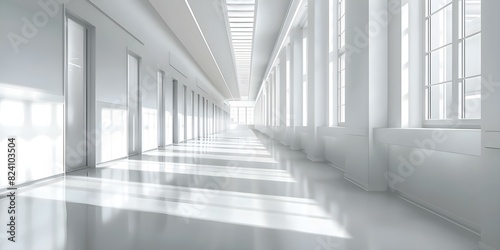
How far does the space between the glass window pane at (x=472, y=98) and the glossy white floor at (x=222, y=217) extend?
1412 millimetres

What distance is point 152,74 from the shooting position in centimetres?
1417

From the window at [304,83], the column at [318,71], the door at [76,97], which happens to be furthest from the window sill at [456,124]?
the window at [304,83]

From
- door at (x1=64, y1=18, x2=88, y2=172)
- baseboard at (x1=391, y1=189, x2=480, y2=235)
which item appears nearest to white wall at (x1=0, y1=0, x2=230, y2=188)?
door at (x1=64, y1=18, x2=88, y2=172)

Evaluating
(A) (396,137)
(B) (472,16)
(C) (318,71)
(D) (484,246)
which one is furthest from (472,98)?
(C) (318,71)

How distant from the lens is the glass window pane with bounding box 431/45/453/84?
14.6 ft

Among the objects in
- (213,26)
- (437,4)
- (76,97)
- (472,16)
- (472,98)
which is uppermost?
(213,26)

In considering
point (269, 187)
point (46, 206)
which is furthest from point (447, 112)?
point (46, 206)

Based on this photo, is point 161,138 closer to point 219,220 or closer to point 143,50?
point 143,50

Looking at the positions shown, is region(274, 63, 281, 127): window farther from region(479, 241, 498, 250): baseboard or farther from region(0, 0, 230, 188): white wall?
region(479, 241, 498, 250): baseboard

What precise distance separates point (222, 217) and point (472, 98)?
139 inches

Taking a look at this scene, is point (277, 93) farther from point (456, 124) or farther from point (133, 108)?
point (456, 124)

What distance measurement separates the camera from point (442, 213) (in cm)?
423

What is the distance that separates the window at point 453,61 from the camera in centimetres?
394

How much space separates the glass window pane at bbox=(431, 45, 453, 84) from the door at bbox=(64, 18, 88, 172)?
7.81 m
